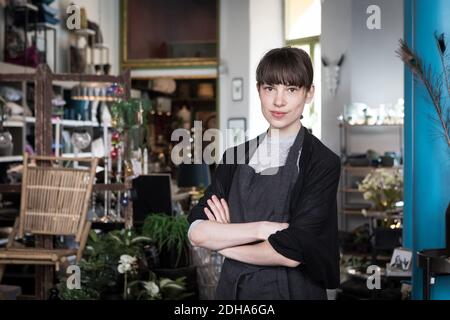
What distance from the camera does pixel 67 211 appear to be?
452 cm

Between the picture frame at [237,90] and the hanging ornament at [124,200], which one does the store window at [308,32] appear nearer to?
the picture frame at [237,90]

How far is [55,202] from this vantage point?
4.54m

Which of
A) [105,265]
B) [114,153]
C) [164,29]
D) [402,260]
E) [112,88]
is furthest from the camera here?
[112,88]

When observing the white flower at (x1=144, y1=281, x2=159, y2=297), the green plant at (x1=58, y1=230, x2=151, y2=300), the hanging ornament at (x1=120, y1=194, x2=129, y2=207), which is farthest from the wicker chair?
the white flower at (x1=144, y1=281, x2=159, y2=297)

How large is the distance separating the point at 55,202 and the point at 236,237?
2.99 meters

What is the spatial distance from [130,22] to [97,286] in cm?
301

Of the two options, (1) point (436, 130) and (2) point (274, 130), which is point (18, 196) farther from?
(2) point (274, 130)

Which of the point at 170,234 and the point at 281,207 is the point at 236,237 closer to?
the point at 281,207

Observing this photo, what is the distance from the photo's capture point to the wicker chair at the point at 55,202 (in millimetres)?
4453

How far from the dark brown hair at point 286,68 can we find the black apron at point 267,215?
142 mm

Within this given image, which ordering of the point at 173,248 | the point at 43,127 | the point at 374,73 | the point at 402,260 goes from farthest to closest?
the point at 374,73 → the point at 43,127 → the point at 173,248 → the point at 402,260

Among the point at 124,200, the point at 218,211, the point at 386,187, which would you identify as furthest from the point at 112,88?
the point at 218,211
